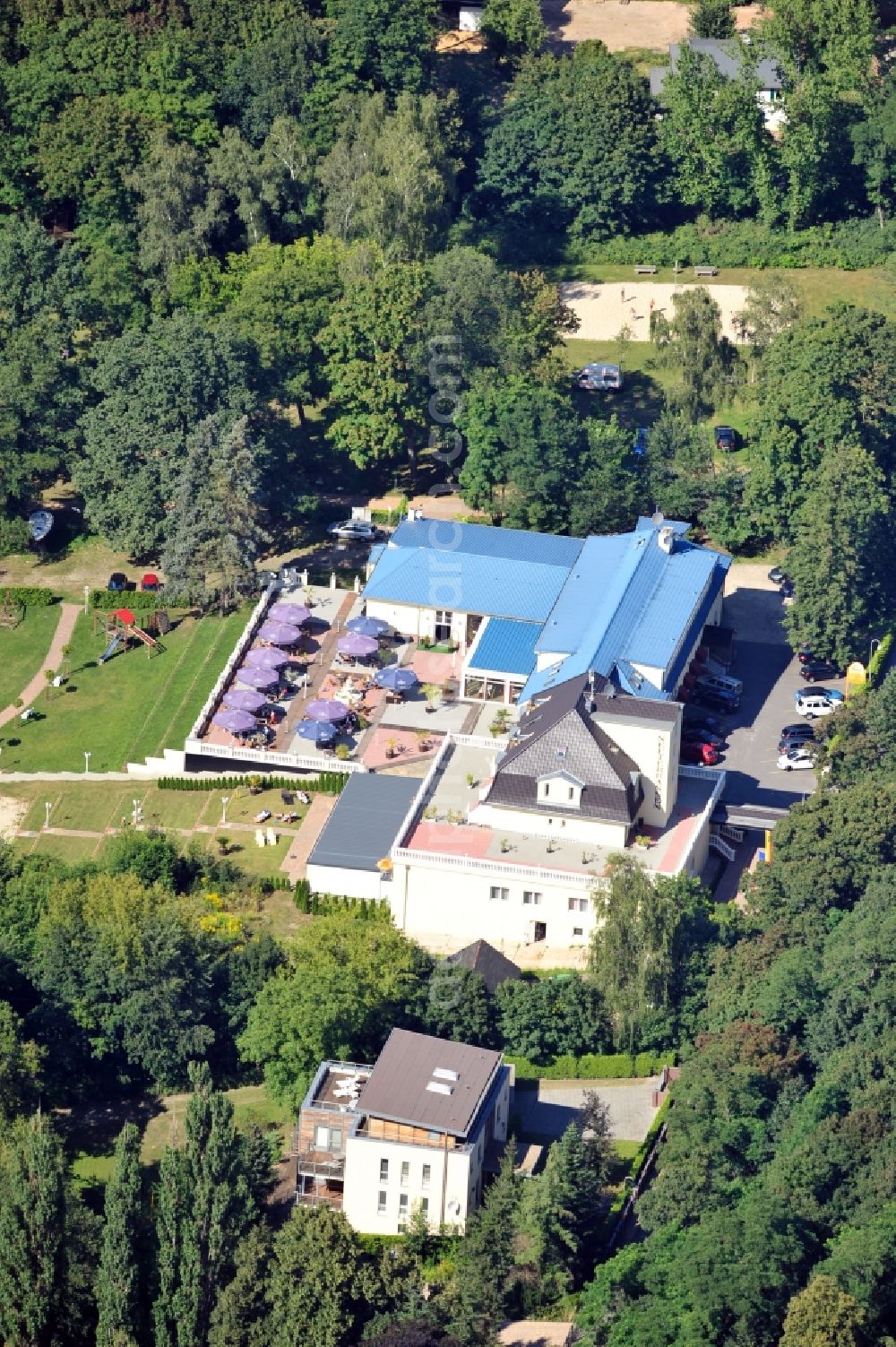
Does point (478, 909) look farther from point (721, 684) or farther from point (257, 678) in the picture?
point (721, 684)

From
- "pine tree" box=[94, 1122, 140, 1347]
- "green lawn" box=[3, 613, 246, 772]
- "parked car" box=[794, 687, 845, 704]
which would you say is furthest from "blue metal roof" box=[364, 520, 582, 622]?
"pine tree" box=[94, 1122, 140, 1347]

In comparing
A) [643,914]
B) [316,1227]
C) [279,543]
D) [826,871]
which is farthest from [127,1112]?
[279,543]

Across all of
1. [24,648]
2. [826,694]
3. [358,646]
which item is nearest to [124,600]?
[24,648]

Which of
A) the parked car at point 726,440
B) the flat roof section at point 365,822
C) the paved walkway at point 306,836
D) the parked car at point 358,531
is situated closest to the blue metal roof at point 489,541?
the parked car at point 358,531

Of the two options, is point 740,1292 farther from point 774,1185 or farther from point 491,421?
point 491,421

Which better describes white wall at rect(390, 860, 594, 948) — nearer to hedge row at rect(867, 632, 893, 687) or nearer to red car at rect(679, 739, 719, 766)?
red car at rect(679, 739, 719, 766)

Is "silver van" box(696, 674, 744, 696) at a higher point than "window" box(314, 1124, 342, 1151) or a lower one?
higher
